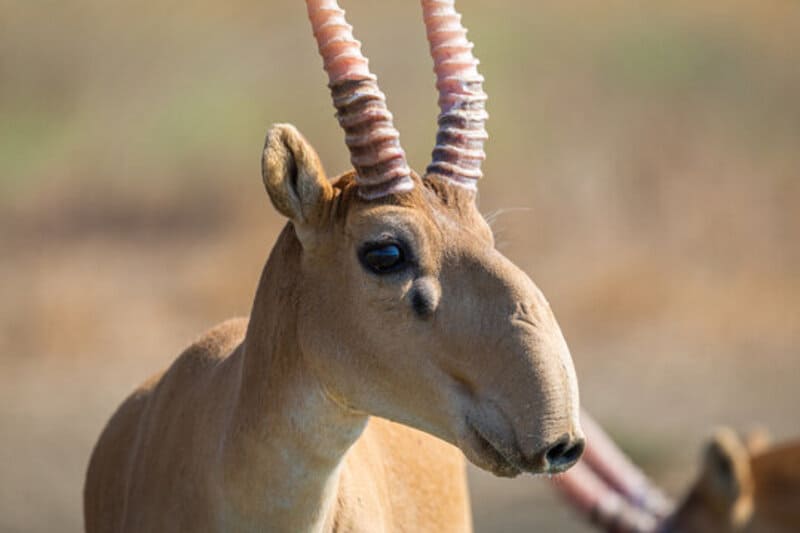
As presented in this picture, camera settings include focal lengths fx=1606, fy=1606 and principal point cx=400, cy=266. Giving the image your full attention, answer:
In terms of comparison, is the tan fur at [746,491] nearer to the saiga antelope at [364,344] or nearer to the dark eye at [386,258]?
the saiga antelope at [364,344]

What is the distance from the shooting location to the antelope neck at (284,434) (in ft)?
17.4

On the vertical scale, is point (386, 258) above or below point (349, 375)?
above

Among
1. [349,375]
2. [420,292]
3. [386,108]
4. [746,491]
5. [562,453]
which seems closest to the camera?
[562,453]

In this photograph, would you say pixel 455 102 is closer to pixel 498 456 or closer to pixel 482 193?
pixel 498 456

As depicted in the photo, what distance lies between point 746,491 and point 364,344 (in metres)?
7.05

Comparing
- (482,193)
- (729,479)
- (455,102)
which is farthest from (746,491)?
(482,193)

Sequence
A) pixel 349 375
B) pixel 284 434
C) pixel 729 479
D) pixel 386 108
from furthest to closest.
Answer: pixel 729 479
pixel 284 434
pixel 386 108
pixel 349 375

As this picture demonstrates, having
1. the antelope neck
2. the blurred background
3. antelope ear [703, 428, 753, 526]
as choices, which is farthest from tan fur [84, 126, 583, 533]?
the blurred background

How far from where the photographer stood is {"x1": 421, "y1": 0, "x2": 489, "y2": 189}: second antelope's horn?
5332 mm

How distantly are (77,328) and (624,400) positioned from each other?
19.9 ft

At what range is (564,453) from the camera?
484 centimetres

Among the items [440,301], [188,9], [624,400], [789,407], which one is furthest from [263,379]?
[188,9]

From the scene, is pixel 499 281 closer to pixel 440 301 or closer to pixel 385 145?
pixel 440 301

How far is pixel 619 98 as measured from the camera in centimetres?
2186
